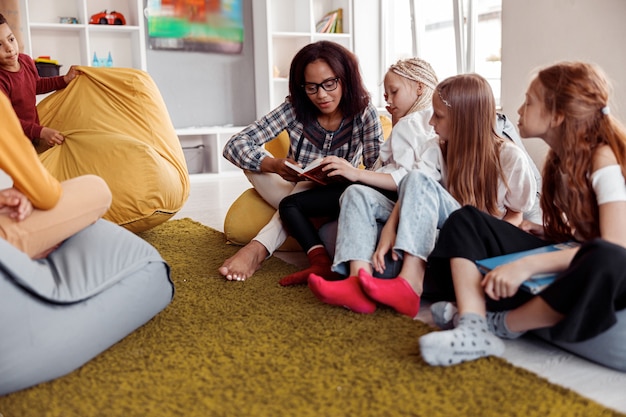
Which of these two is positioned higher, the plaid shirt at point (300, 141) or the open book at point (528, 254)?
the plaid shirt at point (300, 141)

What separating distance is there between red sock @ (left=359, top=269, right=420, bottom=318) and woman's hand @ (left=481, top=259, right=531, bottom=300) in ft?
0.94

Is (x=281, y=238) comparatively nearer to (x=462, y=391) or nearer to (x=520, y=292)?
(x=520, y=292)

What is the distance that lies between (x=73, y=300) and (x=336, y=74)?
4.07ft

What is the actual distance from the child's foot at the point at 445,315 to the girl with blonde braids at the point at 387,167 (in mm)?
418

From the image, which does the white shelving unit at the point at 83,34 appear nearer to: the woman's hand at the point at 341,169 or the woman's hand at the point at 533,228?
the woman's hand at the point at 341,169

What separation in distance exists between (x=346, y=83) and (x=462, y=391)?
1331 mm

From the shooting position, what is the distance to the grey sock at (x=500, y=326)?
4.68ft

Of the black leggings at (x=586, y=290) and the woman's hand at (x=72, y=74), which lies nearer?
the black leggings at (x=586, y=290)

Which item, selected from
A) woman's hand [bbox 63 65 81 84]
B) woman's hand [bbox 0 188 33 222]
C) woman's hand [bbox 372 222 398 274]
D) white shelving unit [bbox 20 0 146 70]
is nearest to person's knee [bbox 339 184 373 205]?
woman's hand [bbox 372 222 398 274]

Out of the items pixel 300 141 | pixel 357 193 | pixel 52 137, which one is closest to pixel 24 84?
pixel 52 137

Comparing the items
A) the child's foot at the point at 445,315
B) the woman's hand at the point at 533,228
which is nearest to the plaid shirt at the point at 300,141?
the woman's hand at the point at 533,228

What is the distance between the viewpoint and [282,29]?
533 cm

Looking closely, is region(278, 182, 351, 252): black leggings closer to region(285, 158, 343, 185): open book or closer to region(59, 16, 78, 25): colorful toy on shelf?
region(285, 158, 343, 185): open book

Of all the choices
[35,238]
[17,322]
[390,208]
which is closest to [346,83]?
[390,208]
